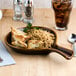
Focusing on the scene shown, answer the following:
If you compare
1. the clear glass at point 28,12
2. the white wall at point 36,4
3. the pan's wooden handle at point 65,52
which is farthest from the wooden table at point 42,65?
the white wall at point 36,4

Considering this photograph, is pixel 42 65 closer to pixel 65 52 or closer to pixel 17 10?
pixel 65 52

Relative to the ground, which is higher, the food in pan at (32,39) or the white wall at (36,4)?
the white wall at (36,4)

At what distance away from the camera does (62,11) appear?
1402 millimetres

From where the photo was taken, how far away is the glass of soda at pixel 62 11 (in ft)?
4.53

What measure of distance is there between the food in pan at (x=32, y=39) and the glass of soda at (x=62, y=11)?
0.76 ft

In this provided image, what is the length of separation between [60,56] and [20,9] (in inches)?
21.1

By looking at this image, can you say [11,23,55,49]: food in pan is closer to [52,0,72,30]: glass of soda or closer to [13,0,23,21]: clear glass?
[52,0,72,30]: glass of soda

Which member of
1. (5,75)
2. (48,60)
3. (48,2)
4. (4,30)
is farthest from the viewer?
(48,2)

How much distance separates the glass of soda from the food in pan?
0.23 m

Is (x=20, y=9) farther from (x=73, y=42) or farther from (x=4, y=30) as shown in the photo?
(x=73, y=42)

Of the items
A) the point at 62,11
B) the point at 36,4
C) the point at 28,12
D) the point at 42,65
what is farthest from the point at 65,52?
the point at 36,4

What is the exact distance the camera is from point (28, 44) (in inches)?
44.8

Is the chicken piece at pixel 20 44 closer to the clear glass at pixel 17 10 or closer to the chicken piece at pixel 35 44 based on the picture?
the chicken piece at pixel 35 44

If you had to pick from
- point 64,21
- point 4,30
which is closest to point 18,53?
point 4,30
